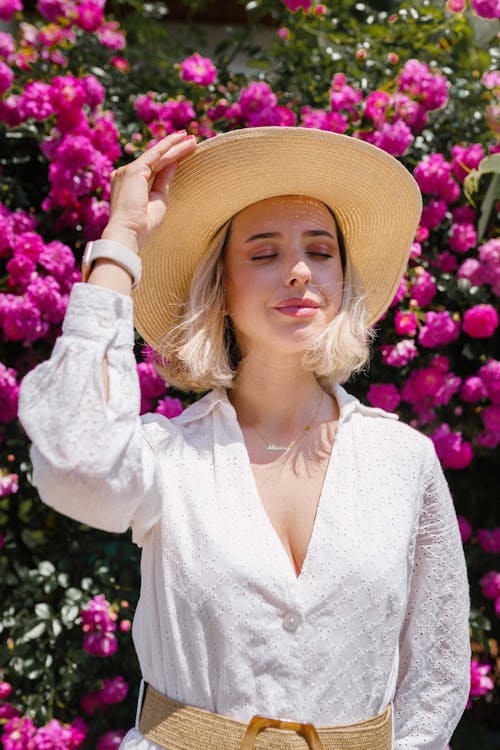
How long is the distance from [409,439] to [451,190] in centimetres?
129

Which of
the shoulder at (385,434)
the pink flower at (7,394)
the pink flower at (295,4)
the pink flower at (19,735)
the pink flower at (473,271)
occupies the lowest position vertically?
the pink flower at (19,735)

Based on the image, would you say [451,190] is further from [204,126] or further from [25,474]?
[25,474]

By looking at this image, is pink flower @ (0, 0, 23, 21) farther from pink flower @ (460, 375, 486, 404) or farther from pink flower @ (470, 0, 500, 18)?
pink flower @ (460, 375, 486, 404)

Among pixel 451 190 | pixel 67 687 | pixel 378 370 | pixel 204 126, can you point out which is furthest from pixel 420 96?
pixel 67 687

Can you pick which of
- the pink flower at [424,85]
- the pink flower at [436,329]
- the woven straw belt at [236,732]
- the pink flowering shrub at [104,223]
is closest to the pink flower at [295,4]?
the pink flowering shrub at [104,223]

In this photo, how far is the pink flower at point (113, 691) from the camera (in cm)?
255

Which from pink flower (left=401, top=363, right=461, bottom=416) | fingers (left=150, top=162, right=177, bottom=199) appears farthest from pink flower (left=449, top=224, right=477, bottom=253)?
fingers (left=150, top=162, right=177, bottom=199)

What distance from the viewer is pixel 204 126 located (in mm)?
2770

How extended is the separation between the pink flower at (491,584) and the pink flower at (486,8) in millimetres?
1752

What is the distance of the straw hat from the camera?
66.4 inches

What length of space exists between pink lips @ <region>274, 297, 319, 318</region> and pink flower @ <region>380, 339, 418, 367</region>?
1059 mm

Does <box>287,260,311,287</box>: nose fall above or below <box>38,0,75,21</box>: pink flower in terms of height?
below

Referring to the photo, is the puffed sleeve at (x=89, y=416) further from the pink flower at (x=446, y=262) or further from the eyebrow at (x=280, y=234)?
the pink flower at (x=446, y=262)

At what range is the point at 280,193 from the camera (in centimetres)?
173
